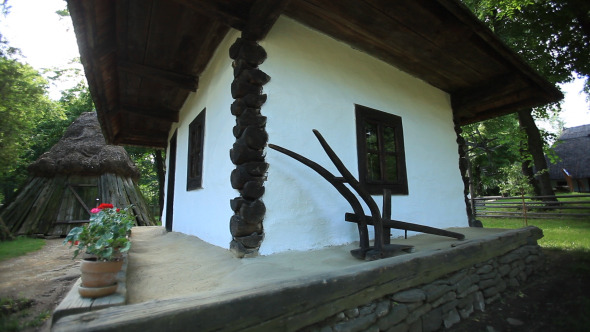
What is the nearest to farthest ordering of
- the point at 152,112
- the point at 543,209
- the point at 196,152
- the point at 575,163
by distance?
the point at 196,152, the point at 152,112, the point at 543,209, the point at 575,163

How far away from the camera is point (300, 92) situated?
10.5ft

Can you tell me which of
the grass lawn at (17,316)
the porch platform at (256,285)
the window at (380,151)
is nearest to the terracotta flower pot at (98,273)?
the porch platform at (256,285)

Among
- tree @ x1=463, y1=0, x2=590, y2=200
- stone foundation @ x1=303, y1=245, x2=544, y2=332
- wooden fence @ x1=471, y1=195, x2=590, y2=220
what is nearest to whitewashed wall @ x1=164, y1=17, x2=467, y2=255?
stone foundation @ x1=303, y1=245, x2=544, y2=332

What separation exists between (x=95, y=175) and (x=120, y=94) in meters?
6.41

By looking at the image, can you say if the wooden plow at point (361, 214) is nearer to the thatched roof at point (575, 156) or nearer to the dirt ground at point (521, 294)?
the dirt ground at point (521, 294)

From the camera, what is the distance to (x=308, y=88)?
3270 mm

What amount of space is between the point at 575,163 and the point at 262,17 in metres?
31.9

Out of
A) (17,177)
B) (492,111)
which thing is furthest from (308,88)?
(17,177)

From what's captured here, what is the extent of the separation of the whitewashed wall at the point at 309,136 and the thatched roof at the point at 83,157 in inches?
273

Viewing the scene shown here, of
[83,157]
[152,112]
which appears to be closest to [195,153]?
[152,112]

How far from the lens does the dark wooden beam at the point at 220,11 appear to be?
2.49 metres

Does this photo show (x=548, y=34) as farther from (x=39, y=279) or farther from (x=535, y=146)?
(x=39, y=279)

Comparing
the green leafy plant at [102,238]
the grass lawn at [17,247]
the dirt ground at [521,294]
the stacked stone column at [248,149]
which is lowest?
the dirt ground at [521,294]

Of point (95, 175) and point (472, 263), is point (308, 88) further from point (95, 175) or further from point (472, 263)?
point (95, 175)
